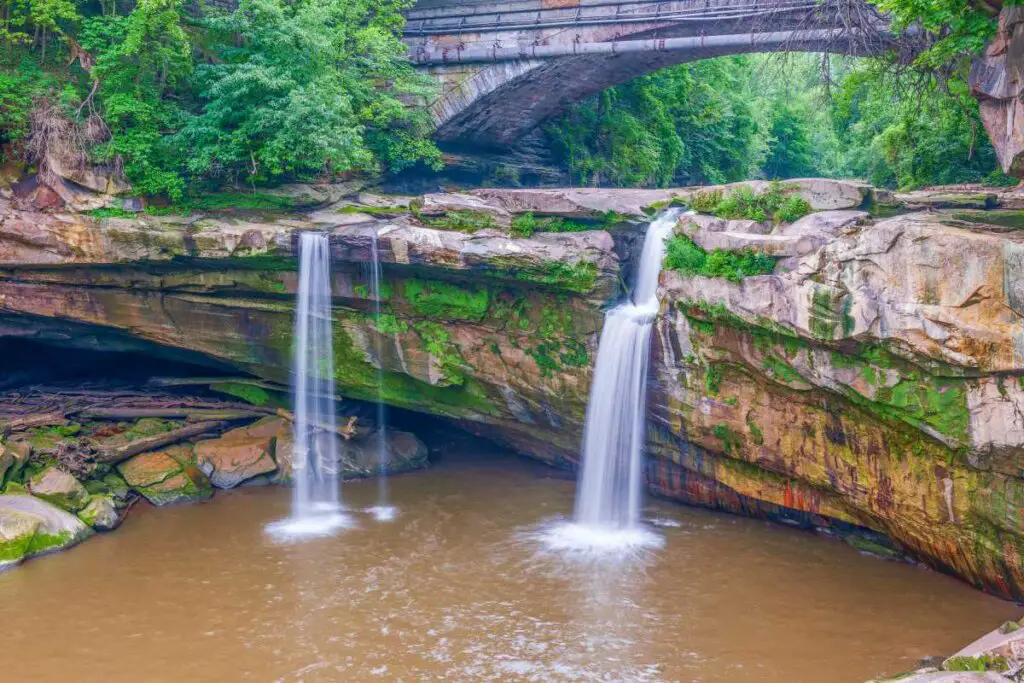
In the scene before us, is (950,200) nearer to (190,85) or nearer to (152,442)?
(152,442)

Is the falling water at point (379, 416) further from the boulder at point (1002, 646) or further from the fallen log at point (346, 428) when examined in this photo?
the boulder at point (1002, 646)

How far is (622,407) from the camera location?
14180 millimetres

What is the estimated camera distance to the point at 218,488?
16188mm

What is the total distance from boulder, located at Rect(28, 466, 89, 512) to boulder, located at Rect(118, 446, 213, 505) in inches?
43.9

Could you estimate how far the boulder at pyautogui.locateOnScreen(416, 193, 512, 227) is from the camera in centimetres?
1473

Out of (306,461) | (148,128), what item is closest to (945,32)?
(306,461)

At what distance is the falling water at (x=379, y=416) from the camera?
15.0 meters

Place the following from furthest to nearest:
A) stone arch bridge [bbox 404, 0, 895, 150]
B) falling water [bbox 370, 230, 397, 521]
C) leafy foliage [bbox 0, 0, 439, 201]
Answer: leafy foliage [bbox 0, 0, 439, 201] → stone arch bridge [bbox 404, 0, 895, 150] → falling water [bbox 370, 230, 397, 521]

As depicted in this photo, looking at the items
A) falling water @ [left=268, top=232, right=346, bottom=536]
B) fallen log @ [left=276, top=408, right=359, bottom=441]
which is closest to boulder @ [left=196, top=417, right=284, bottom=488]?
falling water @ [left=268, top=232, right=346, bottom=536]

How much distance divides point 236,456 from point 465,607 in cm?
684

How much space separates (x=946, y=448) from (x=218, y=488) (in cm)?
1211

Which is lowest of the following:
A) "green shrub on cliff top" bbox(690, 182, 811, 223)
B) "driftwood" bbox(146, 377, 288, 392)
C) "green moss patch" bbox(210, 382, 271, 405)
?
"green moss patch" bbox(210, 382, 271, 405)

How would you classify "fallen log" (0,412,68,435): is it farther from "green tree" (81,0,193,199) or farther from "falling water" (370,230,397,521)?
"falling water" (370,230,397,521)

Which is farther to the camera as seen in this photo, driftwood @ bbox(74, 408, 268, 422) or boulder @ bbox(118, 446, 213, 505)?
driftwood @ bbox(74, 408, 268, 422)
